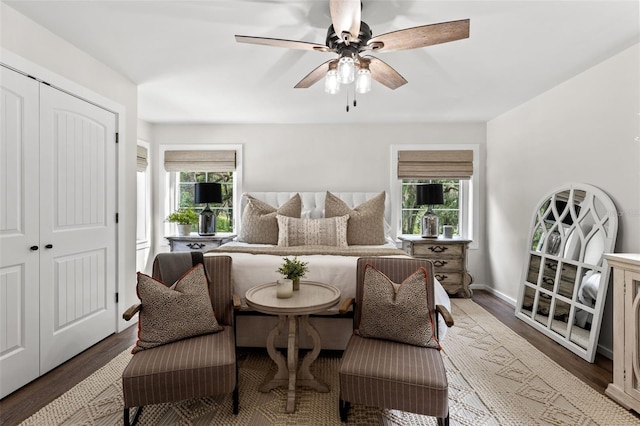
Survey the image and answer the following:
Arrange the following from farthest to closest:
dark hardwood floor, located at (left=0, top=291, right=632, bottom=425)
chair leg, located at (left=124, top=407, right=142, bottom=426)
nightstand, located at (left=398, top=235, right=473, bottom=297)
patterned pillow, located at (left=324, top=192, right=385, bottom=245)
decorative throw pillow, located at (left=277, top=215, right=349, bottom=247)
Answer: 1. nightstand, located at (left=398, top=235, right=473, bottom=297)
2. patterned pillow, located at (left=324, top=192, right=385, bottom=245)
3. decorative throw pillow, located at (left=277, top=215, right=349, bottom=247)
4. dark hardwood floor, located at (left=0, top=291, right=632, bottom=425)
5. chair leg, located at (left=124, top=407, right=142, bottom=426)

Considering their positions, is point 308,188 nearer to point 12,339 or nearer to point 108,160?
point 108,160

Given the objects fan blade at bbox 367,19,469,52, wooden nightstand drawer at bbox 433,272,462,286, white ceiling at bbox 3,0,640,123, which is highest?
white ceiling at bbox 3,0,640,123

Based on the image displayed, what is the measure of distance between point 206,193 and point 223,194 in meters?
0.54

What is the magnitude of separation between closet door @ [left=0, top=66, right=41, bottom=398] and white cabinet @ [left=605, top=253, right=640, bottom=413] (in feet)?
12.7

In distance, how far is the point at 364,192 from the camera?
15.5 feet

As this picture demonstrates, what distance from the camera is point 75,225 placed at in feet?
8.84

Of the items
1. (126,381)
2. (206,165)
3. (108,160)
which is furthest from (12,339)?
(206,165)

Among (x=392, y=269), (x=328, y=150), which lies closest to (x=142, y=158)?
(x=328, y=150)

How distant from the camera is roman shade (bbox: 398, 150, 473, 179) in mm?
4770

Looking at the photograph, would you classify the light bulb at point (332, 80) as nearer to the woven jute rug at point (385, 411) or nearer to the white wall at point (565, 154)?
the woven jute rug at point (385, 411)

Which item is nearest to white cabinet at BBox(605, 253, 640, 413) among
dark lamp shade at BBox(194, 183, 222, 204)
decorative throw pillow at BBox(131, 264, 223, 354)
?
decorative throw pillow at BBox(131, 264, 223, 354)

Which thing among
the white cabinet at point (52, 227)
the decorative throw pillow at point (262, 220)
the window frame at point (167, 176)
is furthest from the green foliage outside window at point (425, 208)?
the white cabinet at point (52, 227)

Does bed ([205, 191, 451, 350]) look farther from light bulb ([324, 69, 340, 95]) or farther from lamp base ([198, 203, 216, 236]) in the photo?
light bulb ([324, 69, 340, 95])

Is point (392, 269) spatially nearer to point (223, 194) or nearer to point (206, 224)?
point (206, 224)
